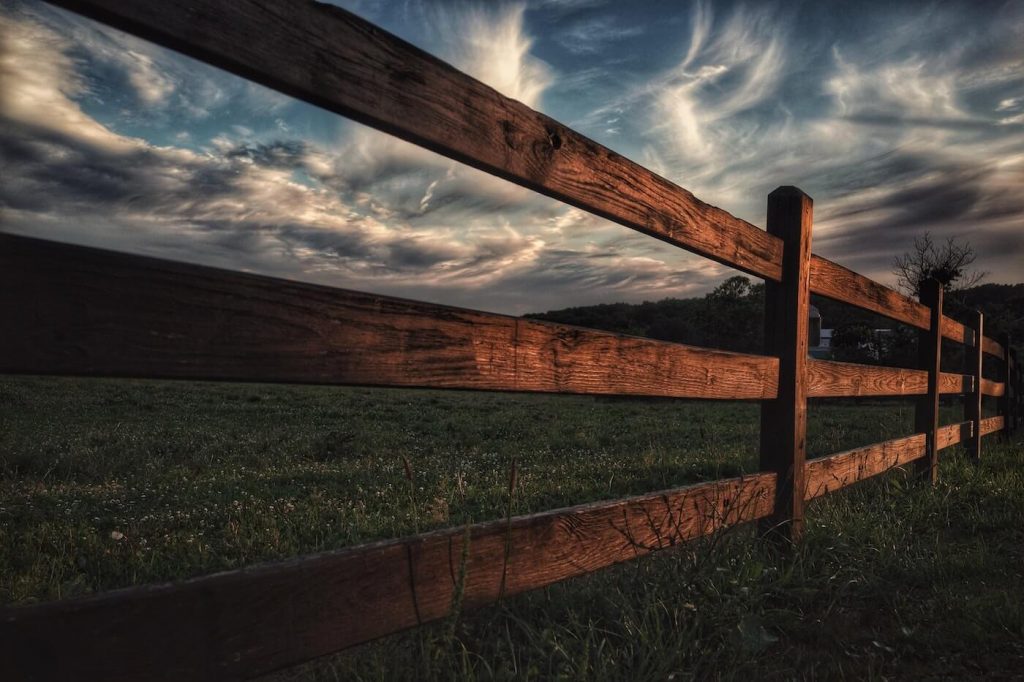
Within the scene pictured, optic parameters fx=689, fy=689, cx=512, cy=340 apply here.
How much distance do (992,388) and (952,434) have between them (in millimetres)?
2991

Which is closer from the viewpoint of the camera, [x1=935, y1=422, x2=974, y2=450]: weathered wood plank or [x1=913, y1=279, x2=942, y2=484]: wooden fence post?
[x1=913, y1=279, x2=942, y2=484]: wooden fence post

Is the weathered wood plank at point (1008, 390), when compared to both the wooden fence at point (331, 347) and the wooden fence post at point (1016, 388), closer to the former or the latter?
the wooden fence post at point (1016, 388)

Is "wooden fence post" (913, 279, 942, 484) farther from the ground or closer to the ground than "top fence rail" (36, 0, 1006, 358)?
closer to the ground

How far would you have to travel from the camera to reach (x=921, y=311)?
6566mm

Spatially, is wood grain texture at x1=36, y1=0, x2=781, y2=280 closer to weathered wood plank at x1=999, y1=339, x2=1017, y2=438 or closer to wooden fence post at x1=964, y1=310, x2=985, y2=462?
wooden fence post at x1=964, y1=310, x2=985, y2=462

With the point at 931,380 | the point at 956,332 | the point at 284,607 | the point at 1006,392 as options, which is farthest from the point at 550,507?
the point at 1006,392

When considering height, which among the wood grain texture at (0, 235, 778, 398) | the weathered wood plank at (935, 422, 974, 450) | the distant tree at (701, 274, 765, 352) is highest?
the distant tree at (701, 274, 765, 352)

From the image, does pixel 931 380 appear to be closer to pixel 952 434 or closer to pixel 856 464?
pixel 952 434

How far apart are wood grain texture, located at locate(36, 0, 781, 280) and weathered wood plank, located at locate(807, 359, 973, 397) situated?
193cm

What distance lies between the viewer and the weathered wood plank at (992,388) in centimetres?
923

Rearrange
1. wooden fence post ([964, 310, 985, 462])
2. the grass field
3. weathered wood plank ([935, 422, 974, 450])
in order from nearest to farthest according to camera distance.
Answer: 1. the grass field
2. weathered wood plank ([935, 422, 974, 450])
3. wooden fence post ([964, 310, 985, 462])

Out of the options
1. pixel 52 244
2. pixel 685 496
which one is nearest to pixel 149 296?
pixel 52 244

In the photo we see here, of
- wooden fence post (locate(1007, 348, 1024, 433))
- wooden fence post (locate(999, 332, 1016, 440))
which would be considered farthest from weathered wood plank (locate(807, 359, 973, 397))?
wooden fence post (locate(1007, 348, 1024, 433))

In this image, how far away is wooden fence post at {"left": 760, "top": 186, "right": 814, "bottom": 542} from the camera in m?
3.84
